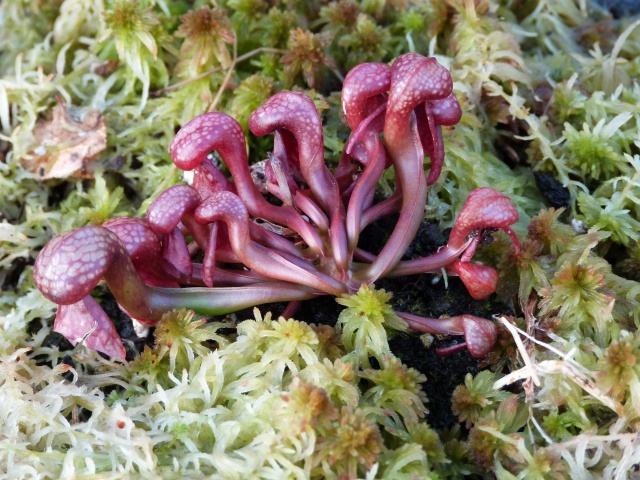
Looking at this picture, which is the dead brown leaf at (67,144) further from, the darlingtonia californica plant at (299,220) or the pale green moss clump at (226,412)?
the pale green moss clump at (226,412)

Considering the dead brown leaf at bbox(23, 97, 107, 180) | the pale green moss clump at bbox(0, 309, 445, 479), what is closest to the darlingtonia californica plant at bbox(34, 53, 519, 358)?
the pale green moss clump at bbox(0, 309, 445, 479)

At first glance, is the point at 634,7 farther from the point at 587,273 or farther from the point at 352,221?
the point at 352,221

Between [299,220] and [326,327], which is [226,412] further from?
[299,220]

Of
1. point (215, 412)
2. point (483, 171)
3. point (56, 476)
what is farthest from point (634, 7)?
point (56, 476)

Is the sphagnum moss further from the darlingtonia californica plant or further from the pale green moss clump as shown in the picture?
the darlingtonia californica plant

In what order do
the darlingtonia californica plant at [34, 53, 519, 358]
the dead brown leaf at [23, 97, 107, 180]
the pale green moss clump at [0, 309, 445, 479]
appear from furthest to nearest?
the dead brown leaf at [23, 97, 107, 180] → the darlingtonia californica plant at [34, 53, 519, 358] → the pale green moss clump at [0, 309, 445, 479]

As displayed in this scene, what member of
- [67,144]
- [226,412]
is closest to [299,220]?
[226,412]

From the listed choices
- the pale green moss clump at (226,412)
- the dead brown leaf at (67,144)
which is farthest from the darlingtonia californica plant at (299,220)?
the dead brown leaf at (67,144)
